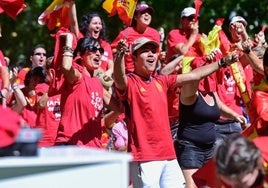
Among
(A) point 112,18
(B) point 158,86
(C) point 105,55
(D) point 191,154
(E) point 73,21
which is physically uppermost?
(A) point 112,18

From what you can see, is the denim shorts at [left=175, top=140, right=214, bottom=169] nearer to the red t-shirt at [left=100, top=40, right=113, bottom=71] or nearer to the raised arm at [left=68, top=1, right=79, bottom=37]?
the raised arm at [left=68, top=1, right=79, bottom=37]

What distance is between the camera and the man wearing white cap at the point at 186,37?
38.9 ft

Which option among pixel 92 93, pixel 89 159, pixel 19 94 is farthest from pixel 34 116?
pixel 89 159

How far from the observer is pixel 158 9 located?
62.7ft

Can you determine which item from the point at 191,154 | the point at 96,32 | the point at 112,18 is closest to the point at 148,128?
the point at 191,154

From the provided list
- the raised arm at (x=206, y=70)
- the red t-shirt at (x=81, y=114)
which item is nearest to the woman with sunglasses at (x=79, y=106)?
the red t-shirt at (x=81, y=114)

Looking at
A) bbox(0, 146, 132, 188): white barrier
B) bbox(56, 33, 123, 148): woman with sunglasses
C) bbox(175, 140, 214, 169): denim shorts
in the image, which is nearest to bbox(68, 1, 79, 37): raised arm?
bbox(56, 33, 123, 148): woman with sunglasses

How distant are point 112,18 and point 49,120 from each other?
9730 mm

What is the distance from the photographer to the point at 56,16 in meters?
10.7

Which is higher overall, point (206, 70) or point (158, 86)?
point (206, 70)

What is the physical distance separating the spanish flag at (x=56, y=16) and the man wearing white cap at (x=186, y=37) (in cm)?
169

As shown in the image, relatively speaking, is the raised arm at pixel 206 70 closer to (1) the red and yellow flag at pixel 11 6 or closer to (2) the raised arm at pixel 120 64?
(2) the raised arm at pixel 120 64

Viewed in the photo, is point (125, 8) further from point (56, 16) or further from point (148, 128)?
point (148, 128)

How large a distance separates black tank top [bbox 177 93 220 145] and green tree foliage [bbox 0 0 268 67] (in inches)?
279
